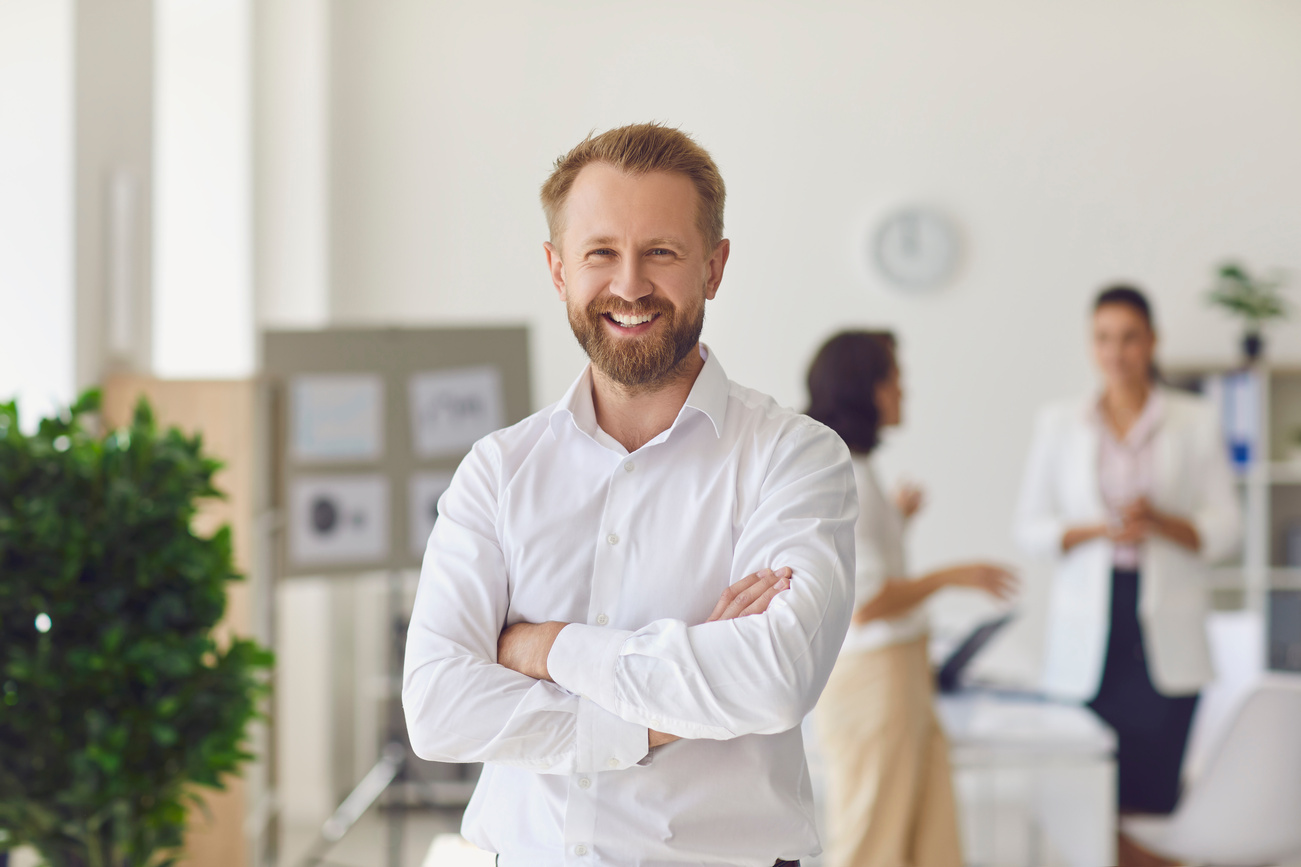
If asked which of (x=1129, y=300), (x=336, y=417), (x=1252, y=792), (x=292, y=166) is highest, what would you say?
(x=292, y=166)

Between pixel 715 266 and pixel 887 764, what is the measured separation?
154cm

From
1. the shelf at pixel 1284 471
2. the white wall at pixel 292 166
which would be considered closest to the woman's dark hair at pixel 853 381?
the white wall at pixel 292 166

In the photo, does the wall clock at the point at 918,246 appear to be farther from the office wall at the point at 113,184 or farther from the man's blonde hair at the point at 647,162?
the man's blonde hair at the point at 647,162

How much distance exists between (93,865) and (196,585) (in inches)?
21.7

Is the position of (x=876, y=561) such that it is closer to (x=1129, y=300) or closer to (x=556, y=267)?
(x=1129, y=300)

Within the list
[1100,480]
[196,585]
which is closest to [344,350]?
[196,585]

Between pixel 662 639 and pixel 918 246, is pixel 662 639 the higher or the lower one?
the lower one

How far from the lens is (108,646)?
196 centimetres

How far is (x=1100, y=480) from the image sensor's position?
9.34 ft

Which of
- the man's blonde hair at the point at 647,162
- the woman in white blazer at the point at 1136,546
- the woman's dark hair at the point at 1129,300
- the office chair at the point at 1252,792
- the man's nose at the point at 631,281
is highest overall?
the woman's dark hair at the point at 1129,300

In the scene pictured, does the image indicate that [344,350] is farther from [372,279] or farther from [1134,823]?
[1134,823]

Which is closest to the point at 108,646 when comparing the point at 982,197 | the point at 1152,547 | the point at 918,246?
the point at 1152,547

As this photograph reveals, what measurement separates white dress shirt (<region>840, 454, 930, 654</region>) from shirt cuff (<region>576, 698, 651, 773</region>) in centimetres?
102

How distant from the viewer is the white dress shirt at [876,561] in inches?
76.8
